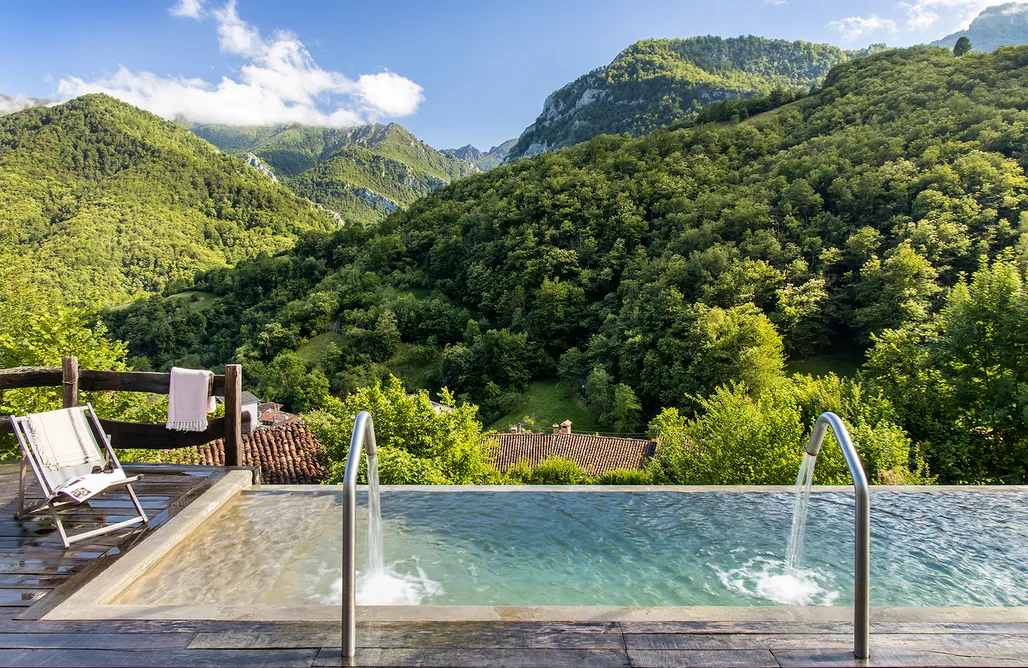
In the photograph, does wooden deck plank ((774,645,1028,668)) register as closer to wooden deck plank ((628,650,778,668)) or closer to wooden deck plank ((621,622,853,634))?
wooden deck plank ((628,650,778,668))

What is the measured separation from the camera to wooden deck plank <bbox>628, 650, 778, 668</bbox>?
2395 mm

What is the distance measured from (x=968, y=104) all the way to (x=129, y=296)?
102 metres

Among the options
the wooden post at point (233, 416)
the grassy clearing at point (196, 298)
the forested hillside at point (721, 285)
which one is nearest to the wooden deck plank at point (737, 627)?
the wooden post at point (233, 416)

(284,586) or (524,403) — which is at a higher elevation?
(284,586)

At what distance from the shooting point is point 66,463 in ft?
13.6

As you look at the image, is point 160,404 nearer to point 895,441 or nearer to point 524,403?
point 895,441

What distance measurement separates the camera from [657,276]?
152ft

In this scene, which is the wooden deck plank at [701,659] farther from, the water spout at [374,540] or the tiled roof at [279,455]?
the tiled roof at [279,455]

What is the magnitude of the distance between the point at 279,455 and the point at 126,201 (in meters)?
103

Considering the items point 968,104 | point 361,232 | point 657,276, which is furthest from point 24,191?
point 968,104

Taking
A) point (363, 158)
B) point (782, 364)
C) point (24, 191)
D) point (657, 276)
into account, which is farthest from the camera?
point (363, 158)

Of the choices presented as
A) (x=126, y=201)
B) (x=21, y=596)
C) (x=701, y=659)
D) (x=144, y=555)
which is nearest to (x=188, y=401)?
(x=144, y=555)

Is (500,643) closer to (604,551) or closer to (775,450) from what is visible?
(604,551)

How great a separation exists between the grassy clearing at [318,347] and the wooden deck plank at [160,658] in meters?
55.1
